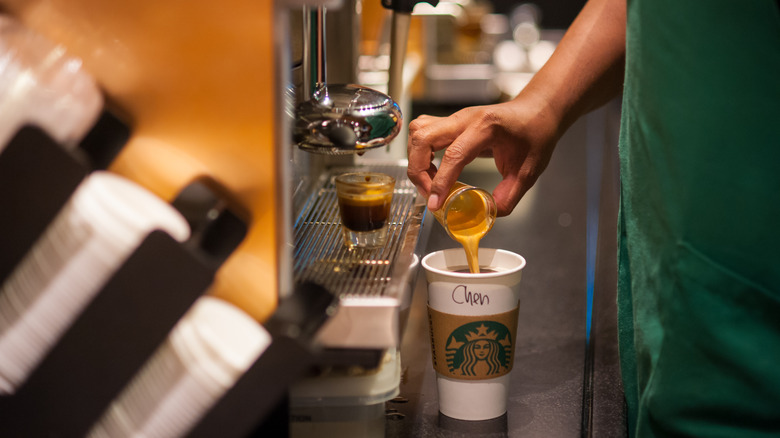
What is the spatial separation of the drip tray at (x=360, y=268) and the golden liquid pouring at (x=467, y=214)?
4cm

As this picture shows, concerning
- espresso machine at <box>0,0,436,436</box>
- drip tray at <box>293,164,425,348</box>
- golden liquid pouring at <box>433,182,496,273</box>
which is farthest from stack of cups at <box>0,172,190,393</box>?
golden liquid pouring at <box>433,182,496,273</box>

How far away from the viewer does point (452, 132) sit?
110 centimetres

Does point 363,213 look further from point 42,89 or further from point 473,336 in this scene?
point 42,89

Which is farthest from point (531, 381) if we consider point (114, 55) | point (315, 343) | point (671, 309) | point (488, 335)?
point (114, 55)

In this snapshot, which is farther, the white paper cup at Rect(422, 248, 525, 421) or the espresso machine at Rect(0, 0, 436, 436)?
the white paper cup at Rect(422, 248, 525, 421)

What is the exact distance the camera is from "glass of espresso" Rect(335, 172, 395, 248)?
0.95 meters

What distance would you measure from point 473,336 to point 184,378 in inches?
12.6

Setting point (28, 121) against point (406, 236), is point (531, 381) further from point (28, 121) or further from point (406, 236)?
point (28, 121)

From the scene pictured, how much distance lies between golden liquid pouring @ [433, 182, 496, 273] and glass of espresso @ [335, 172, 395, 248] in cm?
8

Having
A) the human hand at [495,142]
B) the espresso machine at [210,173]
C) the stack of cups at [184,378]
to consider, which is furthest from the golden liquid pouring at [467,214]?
the stack of cups at [184,378]

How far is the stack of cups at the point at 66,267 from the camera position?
25.0 inches

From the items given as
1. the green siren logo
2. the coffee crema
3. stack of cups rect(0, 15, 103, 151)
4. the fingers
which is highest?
stack of cups rect(0, 15, 103, 151)

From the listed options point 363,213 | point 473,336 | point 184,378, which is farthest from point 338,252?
point 184,378

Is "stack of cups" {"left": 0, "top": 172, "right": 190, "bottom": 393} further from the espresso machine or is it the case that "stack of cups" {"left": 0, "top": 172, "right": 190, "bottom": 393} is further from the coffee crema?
the coffee crema
